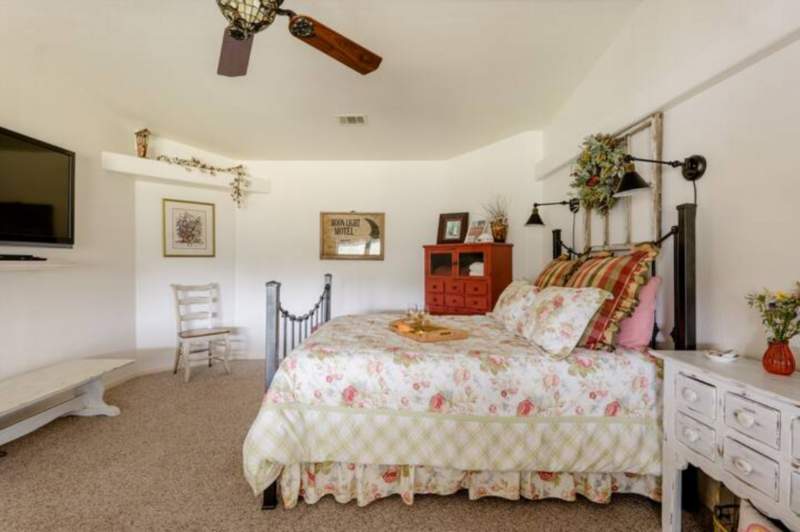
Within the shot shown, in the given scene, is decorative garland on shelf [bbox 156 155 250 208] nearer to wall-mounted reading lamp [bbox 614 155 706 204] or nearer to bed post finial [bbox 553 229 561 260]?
bed post finial [bbox 553 229 561 260]

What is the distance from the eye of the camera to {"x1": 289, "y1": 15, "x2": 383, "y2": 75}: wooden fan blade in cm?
141

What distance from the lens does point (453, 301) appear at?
3.58 meters

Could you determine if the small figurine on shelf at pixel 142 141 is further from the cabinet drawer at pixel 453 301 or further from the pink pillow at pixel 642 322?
the pink pillow at pixel 642 322

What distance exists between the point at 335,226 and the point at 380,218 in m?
0.59

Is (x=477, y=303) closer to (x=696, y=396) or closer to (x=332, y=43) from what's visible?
(x=696, y=396)

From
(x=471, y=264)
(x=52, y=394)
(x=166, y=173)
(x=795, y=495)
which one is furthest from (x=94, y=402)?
(x=795, y=495)

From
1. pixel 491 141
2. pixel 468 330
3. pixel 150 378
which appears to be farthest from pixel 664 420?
pixel 150 378

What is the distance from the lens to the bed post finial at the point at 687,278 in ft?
5.24

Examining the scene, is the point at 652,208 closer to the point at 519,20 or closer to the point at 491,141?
the point at 519,20

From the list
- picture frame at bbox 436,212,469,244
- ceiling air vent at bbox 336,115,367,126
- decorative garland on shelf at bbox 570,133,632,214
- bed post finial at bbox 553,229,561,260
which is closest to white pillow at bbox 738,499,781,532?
decorative garland on shelf at bbox 570,133,632,214

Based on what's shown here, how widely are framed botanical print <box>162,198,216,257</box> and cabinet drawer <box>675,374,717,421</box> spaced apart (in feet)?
14.4

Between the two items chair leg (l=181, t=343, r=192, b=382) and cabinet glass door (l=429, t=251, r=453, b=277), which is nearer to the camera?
chair leg (l=181, t=343, r=192, b=382)

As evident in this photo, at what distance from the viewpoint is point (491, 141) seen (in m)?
3.71

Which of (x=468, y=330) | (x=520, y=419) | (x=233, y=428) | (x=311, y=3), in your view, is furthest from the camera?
(x=233, y=428)
